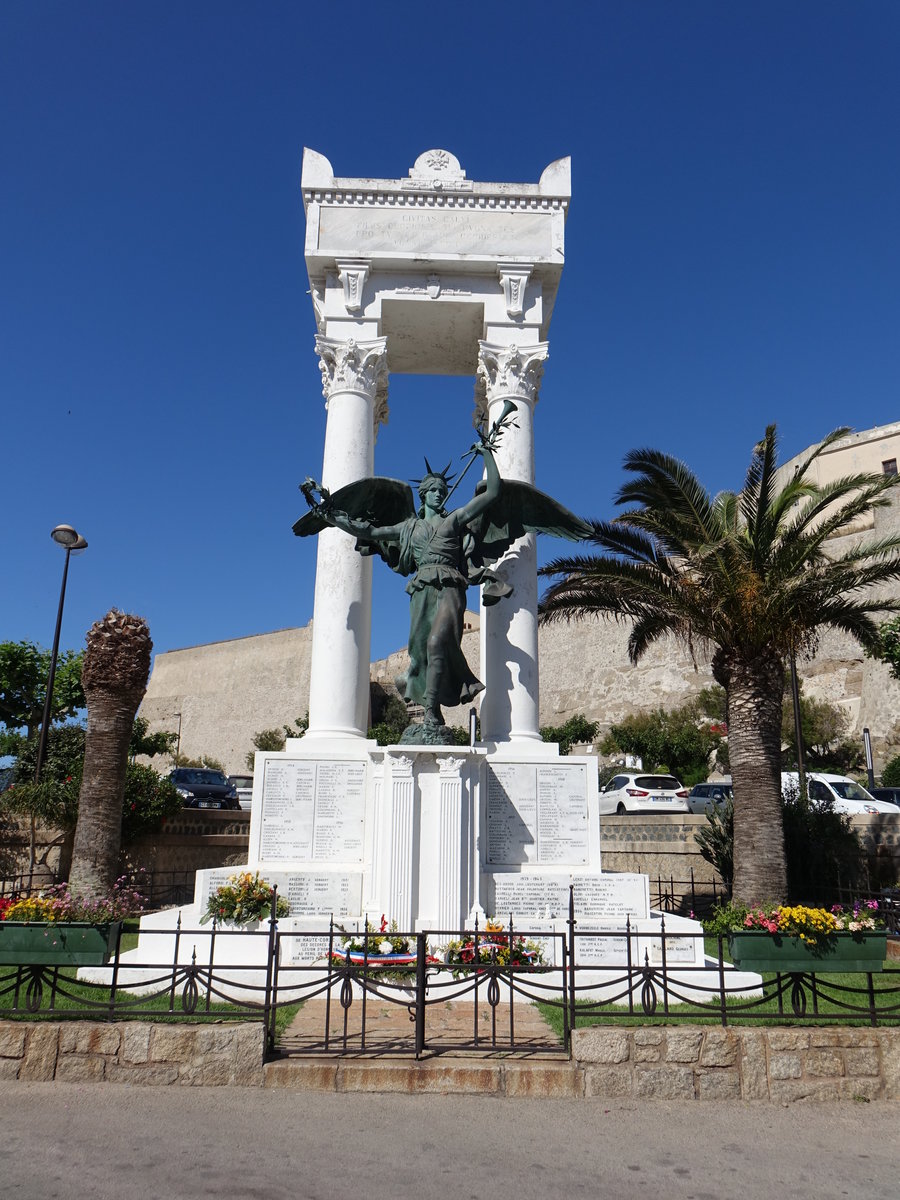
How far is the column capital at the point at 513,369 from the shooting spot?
42.3 ft

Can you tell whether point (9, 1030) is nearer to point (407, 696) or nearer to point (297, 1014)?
point (297, 1014)

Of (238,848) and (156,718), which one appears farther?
(156,718)

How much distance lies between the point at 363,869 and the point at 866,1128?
577 cm

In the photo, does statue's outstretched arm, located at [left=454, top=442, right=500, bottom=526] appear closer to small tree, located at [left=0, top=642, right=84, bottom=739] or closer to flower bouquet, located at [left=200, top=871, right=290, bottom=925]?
flower bouquet, located at [left=200, top=871, right=290, bottom=925]

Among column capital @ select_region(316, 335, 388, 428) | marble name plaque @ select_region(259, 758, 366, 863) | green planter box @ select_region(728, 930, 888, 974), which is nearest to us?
green planter box @ select_region(728, 930, 888, 974)

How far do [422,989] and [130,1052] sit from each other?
2.06m

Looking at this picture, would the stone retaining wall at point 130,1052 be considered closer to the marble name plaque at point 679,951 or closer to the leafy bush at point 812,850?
the marble name plaque at point 679,951

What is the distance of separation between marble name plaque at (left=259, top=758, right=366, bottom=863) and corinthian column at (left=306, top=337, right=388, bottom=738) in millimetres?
665

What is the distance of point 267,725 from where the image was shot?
75.1 m

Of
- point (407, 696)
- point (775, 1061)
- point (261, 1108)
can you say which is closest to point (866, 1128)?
point (775, 1061)

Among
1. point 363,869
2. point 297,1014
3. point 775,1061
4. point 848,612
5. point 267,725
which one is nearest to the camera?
point 775,1061

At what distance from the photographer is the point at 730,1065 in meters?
6.12

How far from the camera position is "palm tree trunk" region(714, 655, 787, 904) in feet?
45.2

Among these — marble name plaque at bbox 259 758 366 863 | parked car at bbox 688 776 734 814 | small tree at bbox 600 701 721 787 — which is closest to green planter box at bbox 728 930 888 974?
marble name plaque at bbox 259 758 366 863
